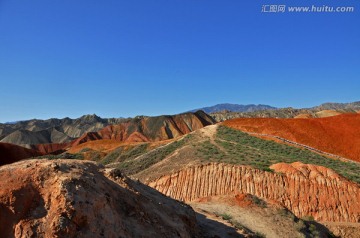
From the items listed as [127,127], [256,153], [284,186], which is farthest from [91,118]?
[284,186]

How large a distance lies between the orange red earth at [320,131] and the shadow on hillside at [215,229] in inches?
1228

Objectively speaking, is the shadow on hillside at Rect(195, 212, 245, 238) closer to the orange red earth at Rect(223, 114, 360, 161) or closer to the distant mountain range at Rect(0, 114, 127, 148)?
the orange red earth at Rect(223, 114, 360, 161)

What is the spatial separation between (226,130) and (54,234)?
31.6 metres

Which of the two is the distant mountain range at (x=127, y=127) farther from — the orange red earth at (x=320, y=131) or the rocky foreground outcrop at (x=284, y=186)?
the rocky foreground outcrop at (x=284, y=186)

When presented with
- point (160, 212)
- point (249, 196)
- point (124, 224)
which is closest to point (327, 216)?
point (249, 196)

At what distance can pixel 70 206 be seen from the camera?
6.94 m

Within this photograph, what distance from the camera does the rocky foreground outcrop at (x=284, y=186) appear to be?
21.9m

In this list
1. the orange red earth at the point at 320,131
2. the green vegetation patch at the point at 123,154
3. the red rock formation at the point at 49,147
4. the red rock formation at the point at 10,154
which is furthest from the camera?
the red rock formation at the point at 49,147

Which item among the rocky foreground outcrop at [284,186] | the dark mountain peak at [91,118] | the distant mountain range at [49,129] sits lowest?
the rocky foreground outcrop at [284,186]

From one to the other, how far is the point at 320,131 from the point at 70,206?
43136 mm

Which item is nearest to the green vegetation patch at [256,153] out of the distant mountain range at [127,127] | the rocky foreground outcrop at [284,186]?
the rocky foreground outcrop at [284,186]

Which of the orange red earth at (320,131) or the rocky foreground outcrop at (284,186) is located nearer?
the rocky foreground outcrop at (284,186)

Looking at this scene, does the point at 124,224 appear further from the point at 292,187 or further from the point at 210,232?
the point at 292,187

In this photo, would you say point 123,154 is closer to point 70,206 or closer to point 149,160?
point 149,160
